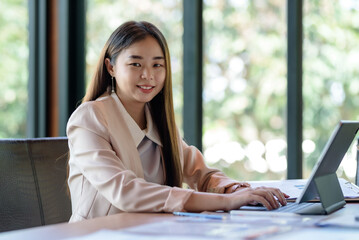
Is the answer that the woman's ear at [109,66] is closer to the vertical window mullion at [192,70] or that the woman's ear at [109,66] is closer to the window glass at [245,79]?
the vertical window mullion at [192,70]

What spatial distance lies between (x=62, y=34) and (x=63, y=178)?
1.52 m

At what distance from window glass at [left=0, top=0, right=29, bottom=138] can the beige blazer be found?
1636 millimetres

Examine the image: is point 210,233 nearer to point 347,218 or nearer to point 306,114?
point 347,218

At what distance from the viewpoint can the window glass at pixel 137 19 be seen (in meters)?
3.67

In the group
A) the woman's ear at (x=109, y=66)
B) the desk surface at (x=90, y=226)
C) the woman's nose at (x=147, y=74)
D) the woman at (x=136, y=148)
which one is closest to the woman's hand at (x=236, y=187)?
the woman at (x=136, y=148)

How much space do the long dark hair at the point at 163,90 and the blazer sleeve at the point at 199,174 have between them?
3.6 inches

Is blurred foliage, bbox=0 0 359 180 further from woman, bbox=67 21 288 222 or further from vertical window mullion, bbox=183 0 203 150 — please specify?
woman, bbox=67 21 288 222

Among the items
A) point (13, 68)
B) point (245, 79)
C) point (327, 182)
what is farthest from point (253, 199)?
point (245, 79)

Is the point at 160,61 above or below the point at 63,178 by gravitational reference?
above

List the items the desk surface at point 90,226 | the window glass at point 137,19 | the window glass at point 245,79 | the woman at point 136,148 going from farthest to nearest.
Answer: the window glass at point 245,79
the window glass at point 137,19
the woman at point 136,148
the desk surface at point 90,226

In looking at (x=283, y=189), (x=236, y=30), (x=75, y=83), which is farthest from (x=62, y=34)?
(x=283, y=189)

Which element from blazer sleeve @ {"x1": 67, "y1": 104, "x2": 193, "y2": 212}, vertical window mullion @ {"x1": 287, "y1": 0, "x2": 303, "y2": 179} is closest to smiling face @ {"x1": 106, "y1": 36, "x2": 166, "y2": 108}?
blazer sleeve @ {"x1": 67, "y1": 104, "x2": 193, "y2": 212}

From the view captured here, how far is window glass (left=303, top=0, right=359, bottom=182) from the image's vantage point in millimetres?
3766

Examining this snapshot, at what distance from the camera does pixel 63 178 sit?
82.6 inches
